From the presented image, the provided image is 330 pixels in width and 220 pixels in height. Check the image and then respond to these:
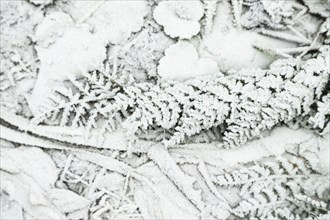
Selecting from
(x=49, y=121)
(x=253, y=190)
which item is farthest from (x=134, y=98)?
(x=253, y=190)

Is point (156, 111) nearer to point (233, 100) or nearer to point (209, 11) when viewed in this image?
point (233, 100)

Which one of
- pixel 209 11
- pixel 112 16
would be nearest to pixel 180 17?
pixel 209 11

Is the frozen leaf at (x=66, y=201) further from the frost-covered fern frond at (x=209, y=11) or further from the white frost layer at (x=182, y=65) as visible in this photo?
the frost-covered fern frond at (x=209, y=11)

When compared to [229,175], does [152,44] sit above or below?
above

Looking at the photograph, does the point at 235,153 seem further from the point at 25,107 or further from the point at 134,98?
the point at 25,107

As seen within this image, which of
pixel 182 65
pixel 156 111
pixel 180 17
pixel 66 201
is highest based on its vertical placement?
pixel 180 17

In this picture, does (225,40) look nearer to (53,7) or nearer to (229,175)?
(229,175)

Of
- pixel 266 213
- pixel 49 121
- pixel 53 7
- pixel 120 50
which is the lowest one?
pixel 266 213
